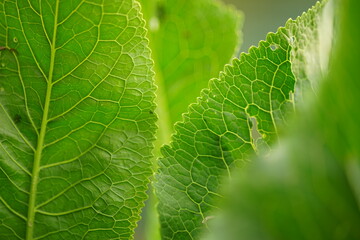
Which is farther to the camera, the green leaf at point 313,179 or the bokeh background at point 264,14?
the bokeh background at point 264,14

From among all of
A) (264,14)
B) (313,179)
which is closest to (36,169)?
(313,179)

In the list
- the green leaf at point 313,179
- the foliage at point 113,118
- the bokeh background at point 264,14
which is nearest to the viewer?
the green leaf at point 313,179

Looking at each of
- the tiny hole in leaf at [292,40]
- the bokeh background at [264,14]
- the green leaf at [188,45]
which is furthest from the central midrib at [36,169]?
the bokeh background at [264,14]

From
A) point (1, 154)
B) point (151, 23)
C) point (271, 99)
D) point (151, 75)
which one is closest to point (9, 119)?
point (1, 154)

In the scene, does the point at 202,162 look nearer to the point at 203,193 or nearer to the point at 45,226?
the point at 203,193

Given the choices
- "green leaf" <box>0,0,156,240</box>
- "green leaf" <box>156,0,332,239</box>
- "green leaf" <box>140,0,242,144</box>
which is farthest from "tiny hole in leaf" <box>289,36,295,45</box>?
"green leaf" <box>140,0,242,144</box>

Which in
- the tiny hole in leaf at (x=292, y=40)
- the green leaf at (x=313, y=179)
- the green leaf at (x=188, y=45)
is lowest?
the green leaf at (x=313, y=179)

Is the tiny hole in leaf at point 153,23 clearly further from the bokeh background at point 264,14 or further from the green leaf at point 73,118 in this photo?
the bokeh background at point 264,14
